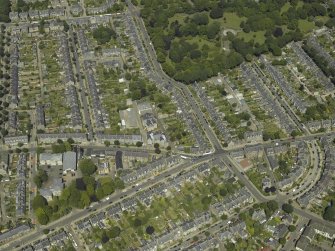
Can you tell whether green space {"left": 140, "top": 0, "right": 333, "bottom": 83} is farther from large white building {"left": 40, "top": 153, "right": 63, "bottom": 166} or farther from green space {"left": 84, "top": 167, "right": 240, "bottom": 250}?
large white building {"left": 40, "top": 153, "right": 63, "bottom": 166}

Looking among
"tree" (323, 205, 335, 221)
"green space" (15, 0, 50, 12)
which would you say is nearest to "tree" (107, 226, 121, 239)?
"tree" (323, 205, 335, 221)

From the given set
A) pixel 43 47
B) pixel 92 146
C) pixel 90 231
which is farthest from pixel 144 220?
pixel 43 47

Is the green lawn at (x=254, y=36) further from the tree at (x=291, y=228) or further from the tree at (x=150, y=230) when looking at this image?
the tree at (x=150, y=230)

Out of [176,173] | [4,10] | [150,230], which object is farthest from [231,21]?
[150,230]

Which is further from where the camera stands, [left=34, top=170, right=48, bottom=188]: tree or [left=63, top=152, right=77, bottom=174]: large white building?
[left=63, top=152, right=77, bottom=174]: large white building

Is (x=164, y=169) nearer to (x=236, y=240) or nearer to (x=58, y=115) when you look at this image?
(x=236, y=240)

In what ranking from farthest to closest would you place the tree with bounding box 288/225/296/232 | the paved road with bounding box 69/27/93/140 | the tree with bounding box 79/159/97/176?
the paved road with bounding box 69/27/93/140 → the tree with bounding box 79/159/97/176 → the tree with bounding box 288/225/296/232

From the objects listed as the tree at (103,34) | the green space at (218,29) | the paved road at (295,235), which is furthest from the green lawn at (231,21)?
the paved road at (295,235)

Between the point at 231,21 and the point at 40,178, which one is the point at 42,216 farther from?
the point at 231,21

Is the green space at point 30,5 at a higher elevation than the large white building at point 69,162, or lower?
lower
